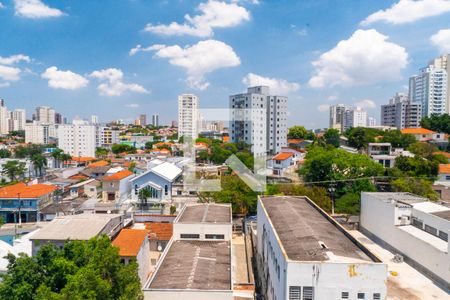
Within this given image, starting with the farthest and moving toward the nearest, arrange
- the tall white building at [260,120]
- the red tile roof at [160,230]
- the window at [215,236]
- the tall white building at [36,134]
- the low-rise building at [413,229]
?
the tall white building at [36,134], the tall white building at [260,120], the red tile roof at [160,230], the window at [215,236], the low-rise building at [413,229]

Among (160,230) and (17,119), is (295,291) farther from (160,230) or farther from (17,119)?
(17,119)

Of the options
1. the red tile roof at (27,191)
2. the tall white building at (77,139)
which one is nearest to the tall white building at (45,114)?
the tall white building at (77,139)

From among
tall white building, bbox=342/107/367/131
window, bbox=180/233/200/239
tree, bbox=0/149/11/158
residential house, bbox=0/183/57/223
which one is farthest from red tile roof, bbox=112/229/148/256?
tall white building, bbox=342/107/367/131

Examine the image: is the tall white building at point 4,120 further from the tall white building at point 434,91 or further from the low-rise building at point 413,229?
the tall white building at point 434,91

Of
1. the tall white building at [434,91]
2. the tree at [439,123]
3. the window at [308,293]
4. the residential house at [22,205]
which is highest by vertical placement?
the tall white building at [434,91]

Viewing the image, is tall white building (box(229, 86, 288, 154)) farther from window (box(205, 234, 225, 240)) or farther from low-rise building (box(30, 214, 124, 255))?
low-rise building (box(30, 214, 124, 255))

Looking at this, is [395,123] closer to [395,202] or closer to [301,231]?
[395,202]

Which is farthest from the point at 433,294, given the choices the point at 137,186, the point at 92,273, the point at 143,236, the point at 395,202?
the point at 137,186
